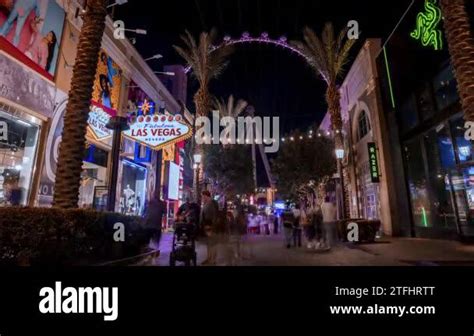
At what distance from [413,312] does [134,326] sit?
2.85 m

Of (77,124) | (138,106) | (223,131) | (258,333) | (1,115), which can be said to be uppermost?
(223,131)

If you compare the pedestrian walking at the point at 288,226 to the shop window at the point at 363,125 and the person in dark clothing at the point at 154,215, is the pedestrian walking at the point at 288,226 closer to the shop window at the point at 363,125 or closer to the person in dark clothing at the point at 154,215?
the person in dark clothing at the point at 154,215

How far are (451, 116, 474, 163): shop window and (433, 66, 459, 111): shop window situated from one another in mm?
914

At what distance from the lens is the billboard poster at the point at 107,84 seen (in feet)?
49.6

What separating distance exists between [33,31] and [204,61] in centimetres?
1110

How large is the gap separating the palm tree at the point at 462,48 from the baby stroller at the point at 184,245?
7.71 meters

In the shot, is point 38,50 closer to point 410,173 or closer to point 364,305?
point 364,305

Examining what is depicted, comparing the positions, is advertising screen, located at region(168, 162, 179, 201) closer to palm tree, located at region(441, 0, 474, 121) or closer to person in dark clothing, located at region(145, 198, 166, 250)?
person in dark clothing, located at region(145, 198, 166, 250)

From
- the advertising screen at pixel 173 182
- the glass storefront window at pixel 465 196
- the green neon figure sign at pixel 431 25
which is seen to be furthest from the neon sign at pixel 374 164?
the advertising screen at pixel 173 182

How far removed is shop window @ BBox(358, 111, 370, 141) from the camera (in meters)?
22.2

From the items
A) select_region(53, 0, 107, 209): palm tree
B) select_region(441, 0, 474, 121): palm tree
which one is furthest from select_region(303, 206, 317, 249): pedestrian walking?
select_region(53, 0, 107, 209): palm tree

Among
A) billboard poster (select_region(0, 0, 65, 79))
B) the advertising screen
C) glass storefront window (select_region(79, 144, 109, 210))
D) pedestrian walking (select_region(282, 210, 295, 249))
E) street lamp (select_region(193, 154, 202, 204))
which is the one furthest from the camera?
the advertising screen

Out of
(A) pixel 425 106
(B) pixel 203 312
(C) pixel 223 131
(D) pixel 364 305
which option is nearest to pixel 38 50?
(B) pixel 203 312

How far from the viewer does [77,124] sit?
788cm
